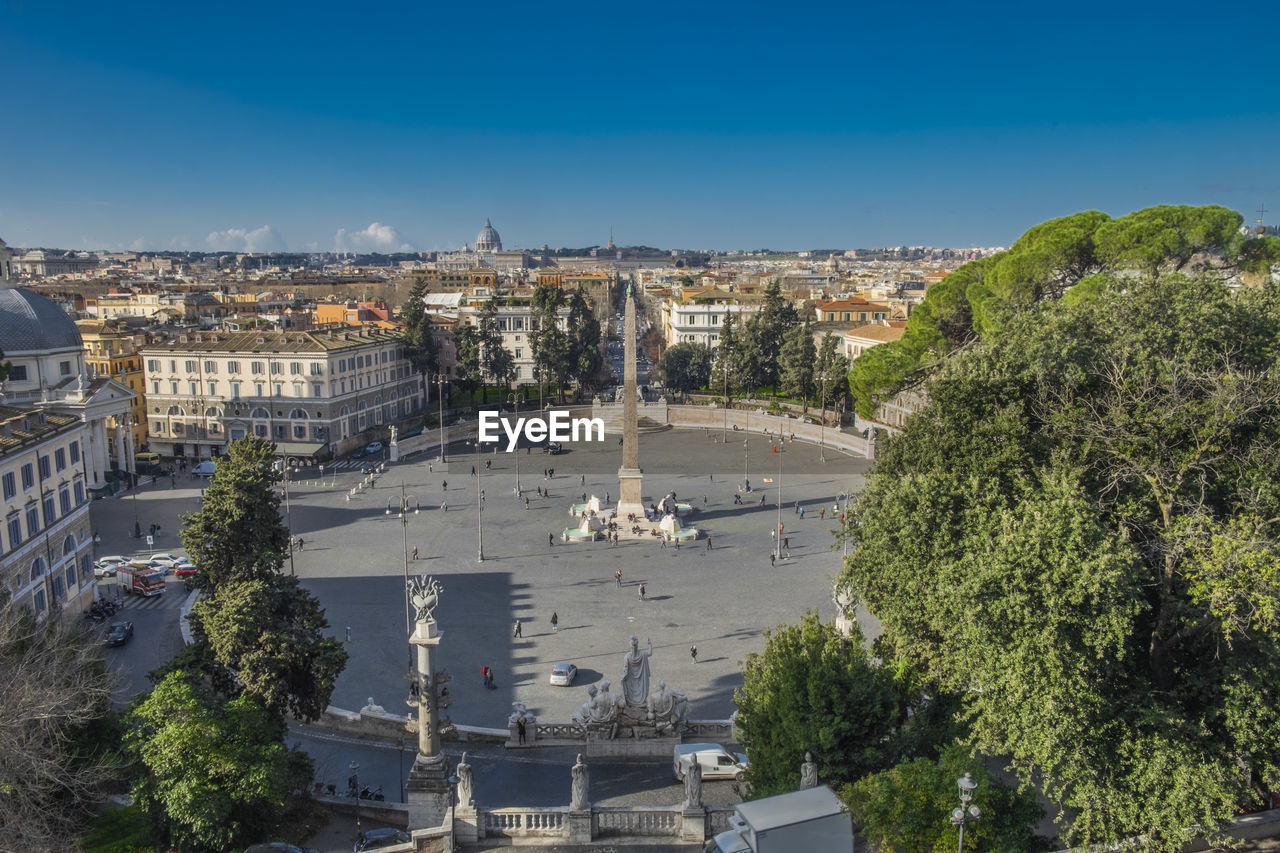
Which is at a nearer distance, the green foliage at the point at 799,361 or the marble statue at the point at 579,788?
the marble statue at the point at 579,788

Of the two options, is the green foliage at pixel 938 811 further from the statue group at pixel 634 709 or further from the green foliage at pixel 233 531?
the green foliage at pixel 233 531

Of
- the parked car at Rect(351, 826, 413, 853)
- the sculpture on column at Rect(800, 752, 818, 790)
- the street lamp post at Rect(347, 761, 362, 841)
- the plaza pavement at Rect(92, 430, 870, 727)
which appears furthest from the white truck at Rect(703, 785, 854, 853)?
the plaza pavement at Rect(92, 430, 870, 727)

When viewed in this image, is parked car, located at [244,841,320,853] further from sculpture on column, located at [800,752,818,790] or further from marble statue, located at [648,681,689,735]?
sculpture on column, located at [800,752,818,790]

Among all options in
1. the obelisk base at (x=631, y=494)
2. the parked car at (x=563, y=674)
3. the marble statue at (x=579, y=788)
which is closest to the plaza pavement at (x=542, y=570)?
the parked car at (x=563, y=674)

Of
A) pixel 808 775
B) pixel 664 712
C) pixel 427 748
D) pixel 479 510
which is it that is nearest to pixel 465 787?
pixel 427 748

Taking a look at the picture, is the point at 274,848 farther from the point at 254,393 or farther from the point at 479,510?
the point at 254,393

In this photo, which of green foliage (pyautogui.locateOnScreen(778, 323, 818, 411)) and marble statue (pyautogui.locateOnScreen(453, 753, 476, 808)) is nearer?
marble statue (pyautogui.locateOnScreen(453, 753, 476, 808))
